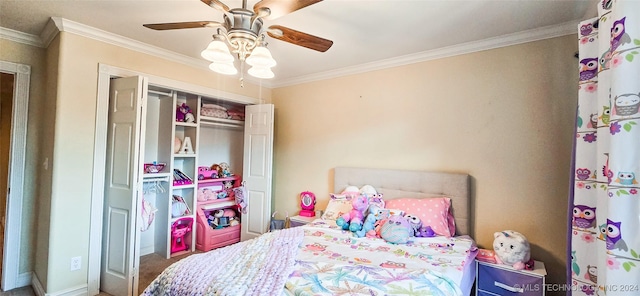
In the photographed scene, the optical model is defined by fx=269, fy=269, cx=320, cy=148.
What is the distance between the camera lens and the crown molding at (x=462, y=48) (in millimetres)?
2182

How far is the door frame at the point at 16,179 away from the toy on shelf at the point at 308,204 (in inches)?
110

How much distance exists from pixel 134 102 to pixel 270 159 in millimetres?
1645

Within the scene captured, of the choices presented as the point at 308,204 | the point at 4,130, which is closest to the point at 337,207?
the point at 308,204

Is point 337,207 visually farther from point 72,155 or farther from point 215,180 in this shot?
point 72,155

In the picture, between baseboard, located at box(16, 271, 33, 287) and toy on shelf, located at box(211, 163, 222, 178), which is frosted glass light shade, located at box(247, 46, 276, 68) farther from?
baseboard, located at box(16, 271, 33, 287)

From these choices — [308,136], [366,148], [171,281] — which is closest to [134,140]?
[171,281]

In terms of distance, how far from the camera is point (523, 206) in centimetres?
229

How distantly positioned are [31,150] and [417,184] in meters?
3.84

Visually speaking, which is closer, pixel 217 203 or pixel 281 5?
pixel 281 5

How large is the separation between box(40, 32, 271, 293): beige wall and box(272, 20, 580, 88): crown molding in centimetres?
232

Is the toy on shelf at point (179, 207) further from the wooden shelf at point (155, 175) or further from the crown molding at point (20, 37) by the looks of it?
the crown molding at point (20, 37)

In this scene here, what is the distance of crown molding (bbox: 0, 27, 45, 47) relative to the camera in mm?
2432

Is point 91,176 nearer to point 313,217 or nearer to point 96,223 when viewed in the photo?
point 96,223

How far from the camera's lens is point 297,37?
1664mm
